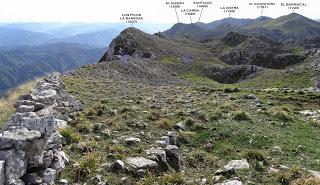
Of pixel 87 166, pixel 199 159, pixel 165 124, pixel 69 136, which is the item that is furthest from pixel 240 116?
pixel 87 166

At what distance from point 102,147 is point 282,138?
30.9ft

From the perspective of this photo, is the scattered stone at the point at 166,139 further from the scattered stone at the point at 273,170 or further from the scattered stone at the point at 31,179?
the scattered stone at the point at 31,179

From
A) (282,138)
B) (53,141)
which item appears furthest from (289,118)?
(53,141)

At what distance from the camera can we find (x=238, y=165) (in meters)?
17.0

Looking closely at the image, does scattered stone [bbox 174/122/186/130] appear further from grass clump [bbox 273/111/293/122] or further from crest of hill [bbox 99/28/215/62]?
crest of hill [bbox 99/28/215/62]

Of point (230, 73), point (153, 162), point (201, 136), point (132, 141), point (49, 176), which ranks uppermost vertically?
point (49, 176)

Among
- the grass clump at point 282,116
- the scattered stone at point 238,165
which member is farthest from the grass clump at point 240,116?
the scattered stone at point 238,165

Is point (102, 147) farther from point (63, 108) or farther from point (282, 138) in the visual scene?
point (282, 138)

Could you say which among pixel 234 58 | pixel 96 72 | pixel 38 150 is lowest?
pixel 234 58

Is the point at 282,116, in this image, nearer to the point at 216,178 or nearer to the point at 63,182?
the point at 216,178

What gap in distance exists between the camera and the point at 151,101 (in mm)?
31484

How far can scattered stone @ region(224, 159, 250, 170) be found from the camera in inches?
658

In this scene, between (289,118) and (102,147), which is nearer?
(102,147)

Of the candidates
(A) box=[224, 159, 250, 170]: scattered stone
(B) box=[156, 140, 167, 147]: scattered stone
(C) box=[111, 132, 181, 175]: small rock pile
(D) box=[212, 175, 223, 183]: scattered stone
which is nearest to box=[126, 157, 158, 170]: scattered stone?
(C) box=[111, 132, 181, 175]: small rock pile
